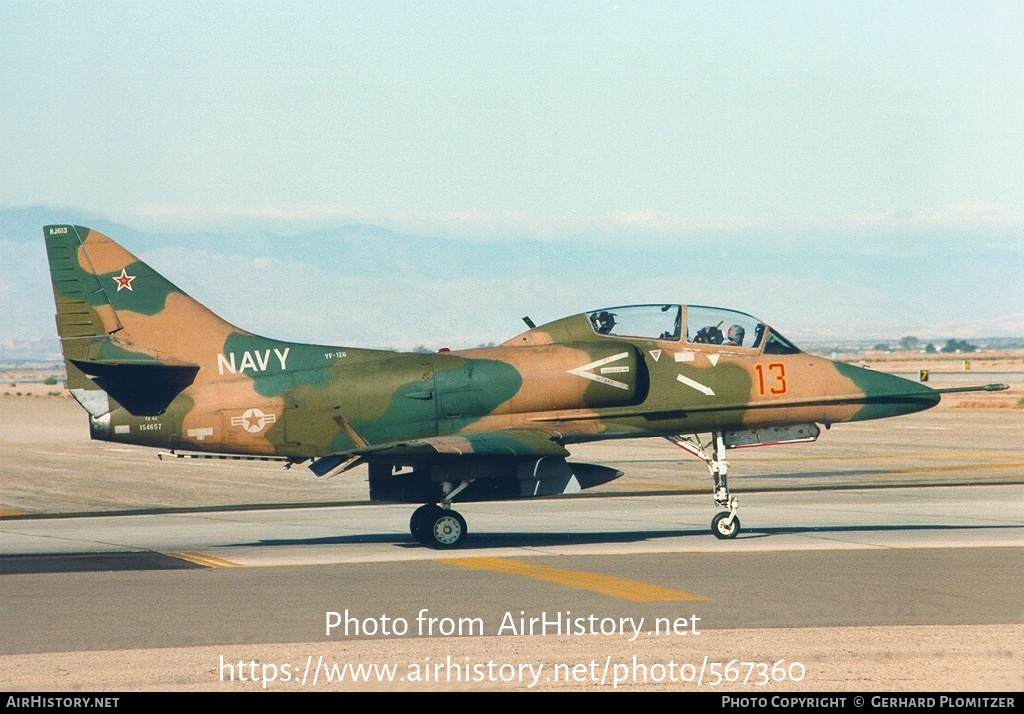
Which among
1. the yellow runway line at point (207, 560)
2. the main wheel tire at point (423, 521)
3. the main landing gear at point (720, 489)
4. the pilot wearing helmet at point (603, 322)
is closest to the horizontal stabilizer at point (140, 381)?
the yellow runway line at point (207, 560)

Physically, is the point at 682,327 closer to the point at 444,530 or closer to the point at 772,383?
the point at 772,383

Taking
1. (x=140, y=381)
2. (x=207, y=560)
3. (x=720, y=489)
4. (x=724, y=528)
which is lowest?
(x=207, y=560)

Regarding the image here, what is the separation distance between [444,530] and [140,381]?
460 centimetres

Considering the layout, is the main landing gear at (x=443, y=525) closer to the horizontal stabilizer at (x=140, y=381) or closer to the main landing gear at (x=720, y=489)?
the main landing gear at (x=720, y=489)

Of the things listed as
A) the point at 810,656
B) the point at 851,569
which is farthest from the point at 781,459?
the point at 810,656

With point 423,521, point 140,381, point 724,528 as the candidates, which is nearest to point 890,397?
point 724,528

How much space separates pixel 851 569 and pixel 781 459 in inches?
736

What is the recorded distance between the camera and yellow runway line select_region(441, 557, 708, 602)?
1254 cm

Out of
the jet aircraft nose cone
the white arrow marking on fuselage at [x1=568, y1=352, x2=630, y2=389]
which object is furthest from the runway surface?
the white arrow marking on fuselage at [x1=568, y1=352, x2=630, y2=389]

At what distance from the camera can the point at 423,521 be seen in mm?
16906

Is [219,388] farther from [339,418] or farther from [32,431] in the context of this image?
[32,431]

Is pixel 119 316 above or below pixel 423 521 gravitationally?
above

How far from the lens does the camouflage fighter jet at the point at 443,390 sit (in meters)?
16.7

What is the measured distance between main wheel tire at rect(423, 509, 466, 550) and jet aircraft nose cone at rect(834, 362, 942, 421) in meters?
5.77
